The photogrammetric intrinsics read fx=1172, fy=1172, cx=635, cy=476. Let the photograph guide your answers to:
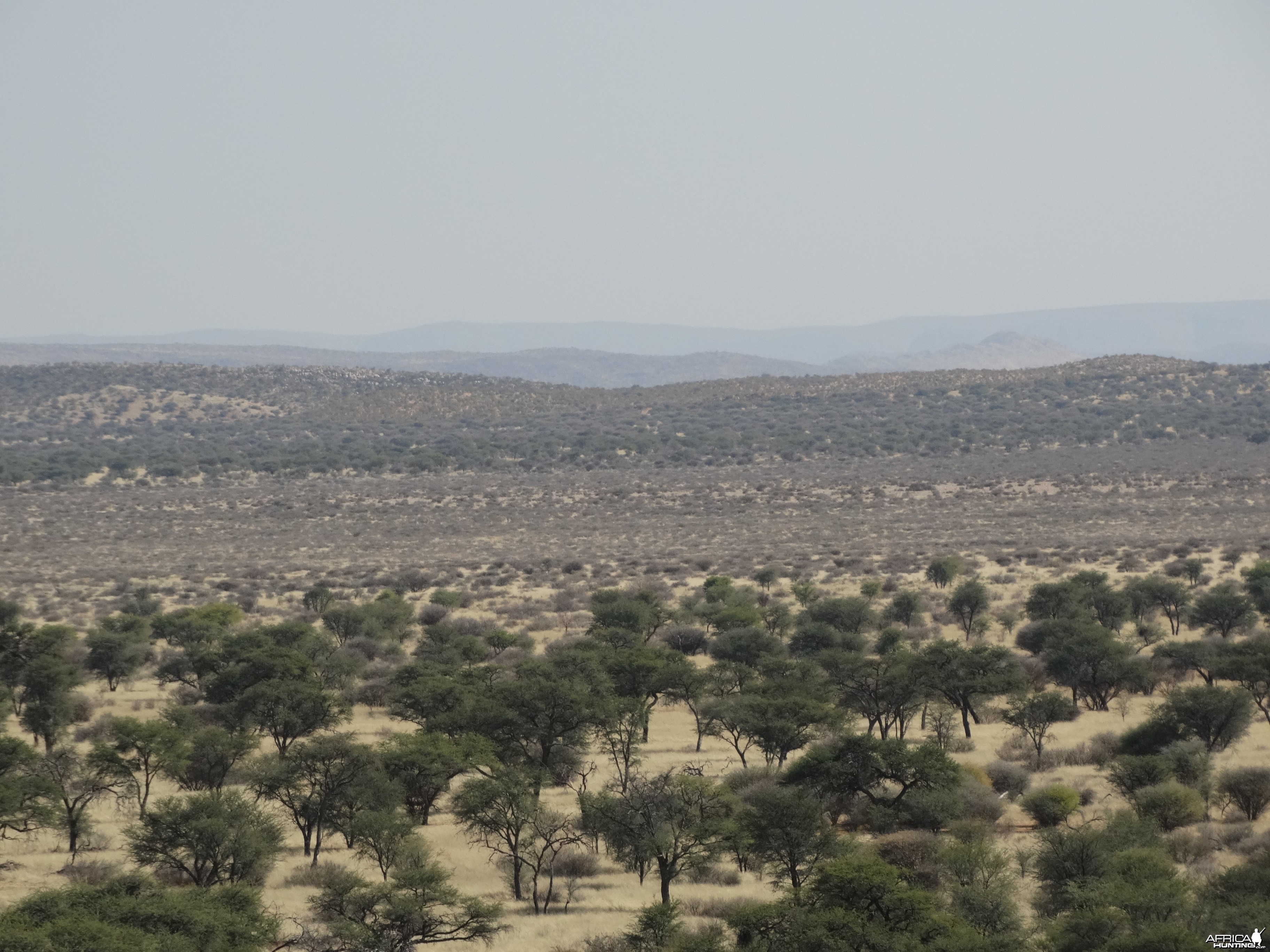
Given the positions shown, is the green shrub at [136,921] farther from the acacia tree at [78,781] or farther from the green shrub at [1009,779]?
the green shrub at [1009,779]

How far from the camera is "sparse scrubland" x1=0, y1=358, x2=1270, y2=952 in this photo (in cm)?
1570

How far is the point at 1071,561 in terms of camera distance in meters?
52.9

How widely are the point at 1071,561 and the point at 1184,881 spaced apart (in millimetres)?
39818

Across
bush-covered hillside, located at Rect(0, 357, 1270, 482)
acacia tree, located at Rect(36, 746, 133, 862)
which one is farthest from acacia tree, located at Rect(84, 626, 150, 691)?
bush-covered hillside, located at Rect(0, 357, 1270, 482)

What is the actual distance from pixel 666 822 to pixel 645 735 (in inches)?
346

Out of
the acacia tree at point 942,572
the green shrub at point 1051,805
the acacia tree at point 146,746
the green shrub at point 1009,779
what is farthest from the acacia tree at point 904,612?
the acacia tree at point 146,746

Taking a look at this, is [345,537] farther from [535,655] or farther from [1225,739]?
[1225,739]

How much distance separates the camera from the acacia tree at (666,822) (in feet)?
59.7

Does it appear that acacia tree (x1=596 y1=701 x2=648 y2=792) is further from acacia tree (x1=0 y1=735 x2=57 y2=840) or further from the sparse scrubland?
acacia tree (x1=0 y1=735 x2=57 y2=840)

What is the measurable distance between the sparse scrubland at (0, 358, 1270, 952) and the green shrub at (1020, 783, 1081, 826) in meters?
0.11

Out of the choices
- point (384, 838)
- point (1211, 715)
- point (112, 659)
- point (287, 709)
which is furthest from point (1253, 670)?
point (112, 659)

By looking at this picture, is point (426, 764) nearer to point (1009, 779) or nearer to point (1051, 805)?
point (1009, 779)

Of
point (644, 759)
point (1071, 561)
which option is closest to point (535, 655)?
point (644, 759)

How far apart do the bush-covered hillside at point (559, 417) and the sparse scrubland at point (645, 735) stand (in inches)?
1310
